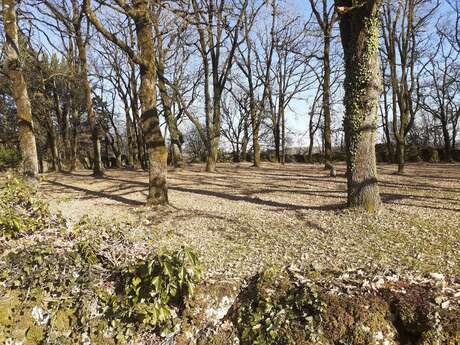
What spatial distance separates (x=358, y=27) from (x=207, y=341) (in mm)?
5739

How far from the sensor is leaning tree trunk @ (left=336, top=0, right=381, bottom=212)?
6.11m

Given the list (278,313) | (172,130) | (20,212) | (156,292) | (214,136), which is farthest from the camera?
(172,130)

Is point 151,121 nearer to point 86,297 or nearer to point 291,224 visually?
point 291,224

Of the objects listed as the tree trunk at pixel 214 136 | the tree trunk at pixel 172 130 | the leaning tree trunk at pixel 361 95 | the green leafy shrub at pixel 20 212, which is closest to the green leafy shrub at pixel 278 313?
the green leafy shrub at pixel 20 212

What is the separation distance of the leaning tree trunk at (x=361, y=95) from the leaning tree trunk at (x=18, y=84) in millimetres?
7382

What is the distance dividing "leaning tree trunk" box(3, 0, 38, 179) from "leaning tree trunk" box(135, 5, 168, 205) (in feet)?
10.3

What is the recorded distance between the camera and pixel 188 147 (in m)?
49.7

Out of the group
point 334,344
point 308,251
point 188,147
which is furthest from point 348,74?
point 188,147

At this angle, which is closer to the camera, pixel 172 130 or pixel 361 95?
pixel 361 95

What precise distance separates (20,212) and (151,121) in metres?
3.84

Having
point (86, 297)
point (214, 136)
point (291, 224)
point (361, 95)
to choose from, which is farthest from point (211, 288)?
point (214, 136)

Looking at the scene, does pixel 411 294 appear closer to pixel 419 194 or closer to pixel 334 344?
pixel 334 344

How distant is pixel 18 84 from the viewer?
28.5 ft

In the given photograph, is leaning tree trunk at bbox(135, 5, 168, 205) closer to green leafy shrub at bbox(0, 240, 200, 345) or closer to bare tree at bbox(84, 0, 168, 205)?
bare tree at bbox(84, 0, 168, 205)
